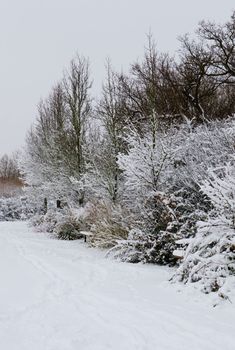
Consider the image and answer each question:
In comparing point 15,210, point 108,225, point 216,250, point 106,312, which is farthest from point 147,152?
point 15,210

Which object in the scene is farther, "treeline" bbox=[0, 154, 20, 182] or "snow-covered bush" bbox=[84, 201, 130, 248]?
"treeline" bbox=[0, 154, 20, 182]

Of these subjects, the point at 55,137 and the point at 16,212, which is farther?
the point at 16,212

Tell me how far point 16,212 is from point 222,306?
991 inches

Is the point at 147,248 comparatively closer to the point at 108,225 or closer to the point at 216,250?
the point at 108,225

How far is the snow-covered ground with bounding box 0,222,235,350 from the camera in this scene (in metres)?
3.87

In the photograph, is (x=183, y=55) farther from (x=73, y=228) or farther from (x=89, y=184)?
(x=73, y=228)

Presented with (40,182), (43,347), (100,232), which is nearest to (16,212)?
(40,182)

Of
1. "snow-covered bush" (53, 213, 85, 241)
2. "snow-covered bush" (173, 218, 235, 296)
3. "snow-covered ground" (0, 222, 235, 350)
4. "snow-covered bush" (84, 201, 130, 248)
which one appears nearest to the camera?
"snow-covered ground" (0, 222, 235, 350)

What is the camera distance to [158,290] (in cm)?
594

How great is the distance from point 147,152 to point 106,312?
507cm

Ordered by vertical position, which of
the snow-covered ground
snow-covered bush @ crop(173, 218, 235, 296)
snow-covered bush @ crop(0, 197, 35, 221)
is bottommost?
the snow-covered ground

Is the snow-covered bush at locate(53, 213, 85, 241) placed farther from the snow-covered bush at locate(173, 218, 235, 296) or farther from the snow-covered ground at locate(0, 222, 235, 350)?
the snow-covered bush at locate(173, 218, 235, 296)

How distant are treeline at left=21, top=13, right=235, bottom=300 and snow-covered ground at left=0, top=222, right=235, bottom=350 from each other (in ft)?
2.44

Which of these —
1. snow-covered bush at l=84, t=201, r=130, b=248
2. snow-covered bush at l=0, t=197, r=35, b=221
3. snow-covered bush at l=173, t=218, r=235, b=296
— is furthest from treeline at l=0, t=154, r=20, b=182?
snow-covered bush at l=173, t=218, r=235, b=296
